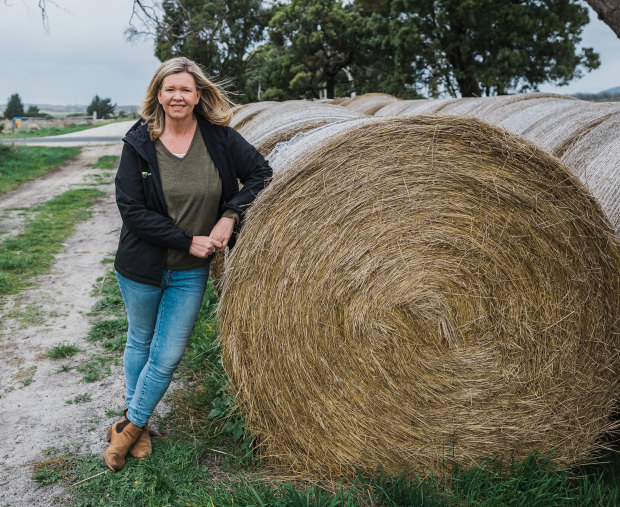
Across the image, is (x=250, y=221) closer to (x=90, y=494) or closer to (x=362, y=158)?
(x=362, y=158)

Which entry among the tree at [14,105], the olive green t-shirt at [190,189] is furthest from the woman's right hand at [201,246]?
the tree at [14,105]

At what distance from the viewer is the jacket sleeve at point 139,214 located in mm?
3051

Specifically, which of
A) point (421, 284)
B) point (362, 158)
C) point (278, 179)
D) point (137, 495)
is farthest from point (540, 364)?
point (137, 495)

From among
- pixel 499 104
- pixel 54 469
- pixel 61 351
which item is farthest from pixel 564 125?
pixel 61 351

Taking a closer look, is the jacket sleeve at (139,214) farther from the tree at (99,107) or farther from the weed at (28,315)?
the tree at (99,107)

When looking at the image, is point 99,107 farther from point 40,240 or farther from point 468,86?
point 40,240

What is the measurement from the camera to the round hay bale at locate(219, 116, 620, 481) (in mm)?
3020

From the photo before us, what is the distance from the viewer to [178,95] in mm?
3111

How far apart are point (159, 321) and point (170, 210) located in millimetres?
673

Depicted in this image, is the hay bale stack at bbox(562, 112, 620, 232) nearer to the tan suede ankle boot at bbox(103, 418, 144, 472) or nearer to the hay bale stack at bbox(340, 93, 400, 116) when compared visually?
the tan suede ankle boot at bbox(103, 418, 144, 472)

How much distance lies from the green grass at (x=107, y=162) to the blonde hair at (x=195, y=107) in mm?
15990

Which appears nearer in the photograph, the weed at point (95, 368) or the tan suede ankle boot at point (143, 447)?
the tan suede ankle boot at point (143, 447)

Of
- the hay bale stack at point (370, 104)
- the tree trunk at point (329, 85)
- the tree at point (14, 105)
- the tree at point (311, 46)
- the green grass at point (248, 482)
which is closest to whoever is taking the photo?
the green grass at point (248, 482)

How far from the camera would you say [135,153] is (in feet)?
10.2
